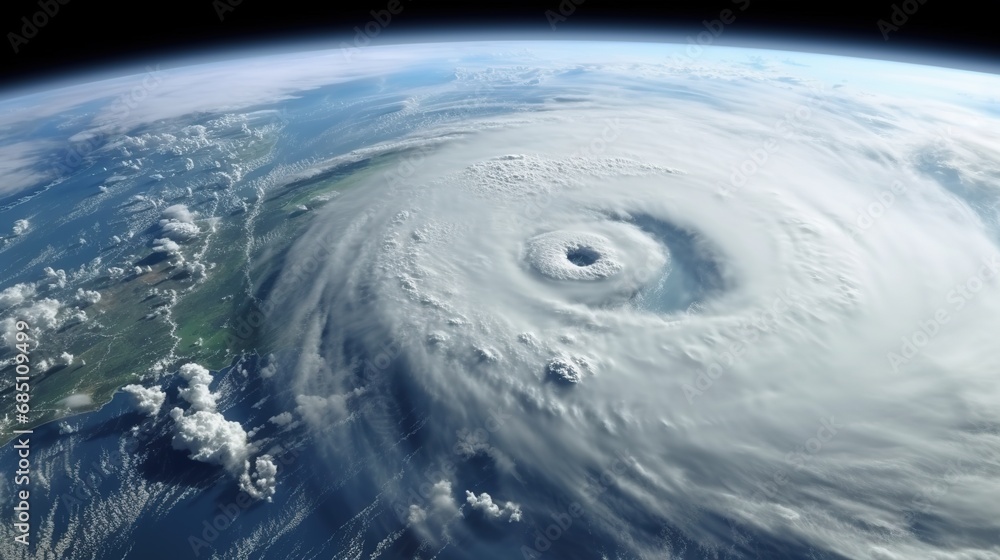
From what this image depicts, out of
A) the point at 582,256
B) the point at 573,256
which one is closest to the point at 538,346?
the point at 573,256

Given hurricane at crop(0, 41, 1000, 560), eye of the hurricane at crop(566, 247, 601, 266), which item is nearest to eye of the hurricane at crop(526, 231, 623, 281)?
eye of the hurricane at crop(566, 247, 601, 266)

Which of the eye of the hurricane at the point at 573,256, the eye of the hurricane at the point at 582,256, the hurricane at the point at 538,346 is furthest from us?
the eye of the hurricane at the point at 582,256

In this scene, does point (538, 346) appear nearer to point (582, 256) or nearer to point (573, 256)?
point (573, 256)

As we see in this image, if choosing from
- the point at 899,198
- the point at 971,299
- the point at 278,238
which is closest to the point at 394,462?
the point at 278,238

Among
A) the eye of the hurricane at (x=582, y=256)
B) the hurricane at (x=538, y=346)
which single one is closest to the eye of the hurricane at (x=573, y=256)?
the eye of the hurricane at (x=582, y=256)

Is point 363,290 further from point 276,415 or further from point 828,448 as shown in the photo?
point 828,448

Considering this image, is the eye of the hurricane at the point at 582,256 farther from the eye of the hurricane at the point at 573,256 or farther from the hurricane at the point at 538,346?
the hurricane at the point at 538,346

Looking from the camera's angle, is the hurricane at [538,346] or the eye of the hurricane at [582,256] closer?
the hurricane at [538,346]

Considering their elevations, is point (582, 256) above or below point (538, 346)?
above
